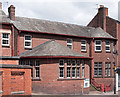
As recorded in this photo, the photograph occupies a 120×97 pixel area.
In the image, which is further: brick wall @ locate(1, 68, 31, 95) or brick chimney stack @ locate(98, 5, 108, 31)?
brick chimney stack @ locate(98, 5, 108, 31)

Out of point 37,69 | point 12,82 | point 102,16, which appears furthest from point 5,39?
point 102,16

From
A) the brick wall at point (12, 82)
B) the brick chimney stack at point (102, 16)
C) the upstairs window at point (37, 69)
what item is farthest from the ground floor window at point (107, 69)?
the brick wall at point (12, 82)

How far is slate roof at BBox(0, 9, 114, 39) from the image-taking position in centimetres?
2647

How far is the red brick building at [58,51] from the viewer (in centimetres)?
2200

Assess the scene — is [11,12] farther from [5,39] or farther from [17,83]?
[17,83]

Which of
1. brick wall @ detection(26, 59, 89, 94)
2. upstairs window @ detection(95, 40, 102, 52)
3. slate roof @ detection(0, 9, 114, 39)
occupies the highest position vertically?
slate roof @ detection(0, 9, 114, 39)

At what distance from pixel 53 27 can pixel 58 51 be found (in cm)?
Answer: 742

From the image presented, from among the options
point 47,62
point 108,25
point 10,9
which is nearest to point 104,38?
point 108,25

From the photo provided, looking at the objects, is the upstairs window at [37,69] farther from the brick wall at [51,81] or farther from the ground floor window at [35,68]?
the brick wall at [51,81]

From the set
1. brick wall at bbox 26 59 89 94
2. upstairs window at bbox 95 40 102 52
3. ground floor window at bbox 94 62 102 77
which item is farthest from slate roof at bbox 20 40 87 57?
upstairs window at bbox 95 40 102 52

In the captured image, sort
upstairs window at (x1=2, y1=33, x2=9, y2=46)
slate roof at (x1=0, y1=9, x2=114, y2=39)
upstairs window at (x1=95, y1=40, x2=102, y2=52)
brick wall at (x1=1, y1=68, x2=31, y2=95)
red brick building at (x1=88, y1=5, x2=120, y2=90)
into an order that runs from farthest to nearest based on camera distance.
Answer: upstairs window at (x1=95, y1=40, x2=102, y2=52), red brick building at (x1=88, y1=5, x2=120, y2=90), slate roof at (x1=0, y1=9, x2=114, y2=39), upstairs window at (x1=2, y1=33, x2=9, y2=46), brick wall at (x1=1, y1=68, x2=31, y2=95)

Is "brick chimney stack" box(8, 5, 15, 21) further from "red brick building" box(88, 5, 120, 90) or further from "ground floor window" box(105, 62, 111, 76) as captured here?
"ground floor window" box(105, 62, 111, 76)

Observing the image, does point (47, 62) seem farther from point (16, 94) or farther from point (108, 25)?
point (108, 25)

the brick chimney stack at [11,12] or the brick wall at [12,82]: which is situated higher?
the brick chimney stack at [11,12]
